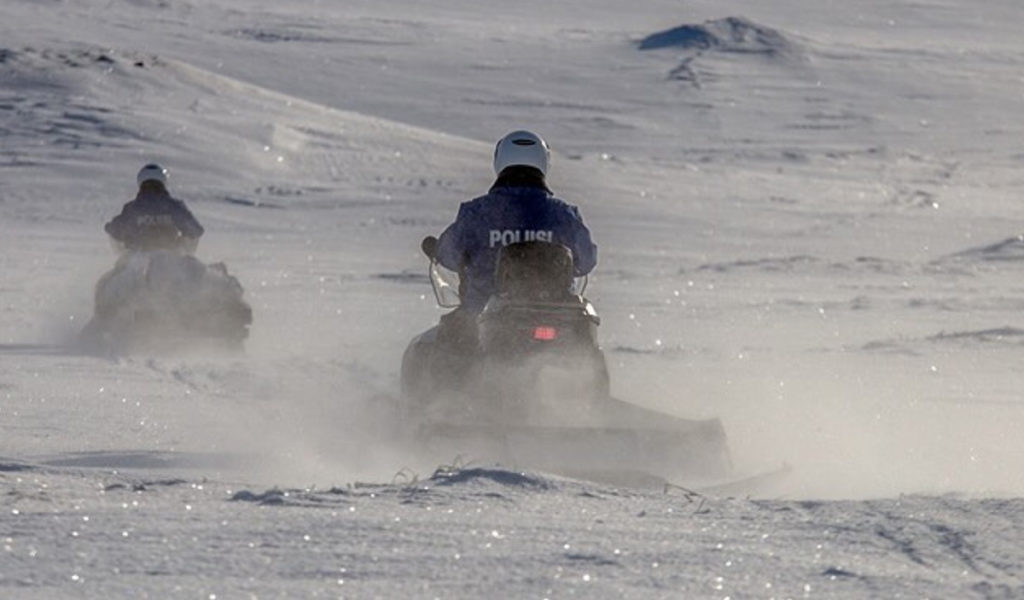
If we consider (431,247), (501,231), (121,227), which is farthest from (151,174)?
(501,231)

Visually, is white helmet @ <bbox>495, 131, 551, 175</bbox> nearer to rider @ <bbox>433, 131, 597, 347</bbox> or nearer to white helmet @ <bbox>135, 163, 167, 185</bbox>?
rider @ <bbox>433, 131, 597, 347</bbox>

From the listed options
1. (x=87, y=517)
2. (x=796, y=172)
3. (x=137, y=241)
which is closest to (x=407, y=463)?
(x=87, y=517)

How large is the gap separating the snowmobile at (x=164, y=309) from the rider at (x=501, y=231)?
230 inches

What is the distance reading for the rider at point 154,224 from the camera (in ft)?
54.8

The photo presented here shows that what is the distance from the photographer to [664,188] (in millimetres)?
41875

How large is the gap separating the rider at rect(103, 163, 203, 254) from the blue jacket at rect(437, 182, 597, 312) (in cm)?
698

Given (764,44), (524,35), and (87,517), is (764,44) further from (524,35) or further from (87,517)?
(87,517)

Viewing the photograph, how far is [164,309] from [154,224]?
3.87 ft

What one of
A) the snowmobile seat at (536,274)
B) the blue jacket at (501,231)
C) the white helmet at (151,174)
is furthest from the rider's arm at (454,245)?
the white helmet at (151,174)

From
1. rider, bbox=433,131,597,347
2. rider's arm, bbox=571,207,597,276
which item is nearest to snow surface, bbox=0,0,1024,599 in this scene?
rider, bbox=433,131,597,347

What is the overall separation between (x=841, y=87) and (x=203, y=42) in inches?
708

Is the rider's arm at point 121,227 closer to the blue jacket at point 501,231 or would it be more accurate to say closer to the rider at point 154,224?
the rider at point 154,224

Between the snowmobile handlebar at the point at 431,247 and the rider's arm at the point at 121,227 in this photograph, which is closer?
the snowmobile handlebar at the point at 431,247

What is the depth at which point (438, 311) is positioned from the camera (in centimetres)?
1997
